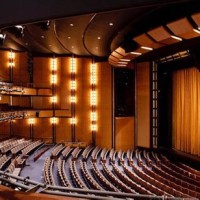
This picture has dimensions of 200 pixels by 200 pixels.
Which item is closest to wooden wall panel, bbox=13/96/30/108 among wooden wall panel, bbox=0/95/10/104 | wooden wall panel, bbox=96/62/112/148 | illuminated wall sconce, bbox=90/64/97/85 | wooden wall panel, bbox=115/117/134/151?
wooden wall panel, bbox=0/95/10/104

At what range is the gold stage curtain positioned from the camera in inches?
294

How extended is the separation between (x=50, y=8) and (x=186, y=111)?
24.3 ft

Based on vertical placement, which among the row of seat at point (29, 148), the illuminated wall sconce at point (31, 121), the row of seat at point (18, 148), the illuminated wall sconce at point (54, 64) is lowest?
the row of seat at point (29, 148)

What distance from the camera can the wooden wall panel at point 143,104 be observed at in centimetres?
853

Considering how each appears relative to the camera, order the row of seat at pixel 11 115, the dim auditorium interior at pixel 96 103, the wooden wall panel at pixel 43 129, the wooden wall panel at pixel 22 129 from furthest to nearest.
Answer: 1. the wooden wall panel at pixel 43 129
2. the wooden wall panel at pixel 22 129
3. the row of seat at pixel 11 115
4. the dim auditorium interior at pixel 96 103

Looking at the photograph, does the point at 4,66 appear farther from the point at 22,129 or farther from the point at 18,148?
the point at 18,148

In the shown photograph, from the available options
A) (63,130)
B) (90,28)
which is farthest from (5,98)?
(90,28)

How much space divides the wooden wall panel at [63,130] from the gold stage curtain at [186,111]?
3.28 metres

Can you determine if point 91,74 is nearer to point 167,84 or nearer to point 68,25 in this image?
point 167,84

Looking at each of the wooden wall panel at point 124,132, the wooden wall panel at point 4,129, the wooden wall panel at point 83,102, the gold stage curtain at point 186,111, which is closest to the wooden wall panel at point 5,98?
the wooden wall panel at point 4,129

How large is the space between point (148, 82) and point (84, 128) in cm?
251

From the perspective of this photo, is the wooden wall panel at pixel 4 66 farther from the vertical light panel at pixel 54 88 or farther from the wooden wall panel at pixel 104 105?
the wooden wall panel at pixel 104 105

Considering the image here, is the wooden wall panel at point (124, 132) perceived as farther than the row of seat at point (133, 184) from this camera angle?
Yes

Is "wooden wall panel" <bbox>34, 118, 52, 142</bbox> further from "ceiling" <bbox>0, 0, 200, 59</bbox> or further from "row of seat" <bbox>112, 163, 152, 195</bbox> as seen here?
"row of seat" <bbox>112, 163, 152, 195</bbox>
